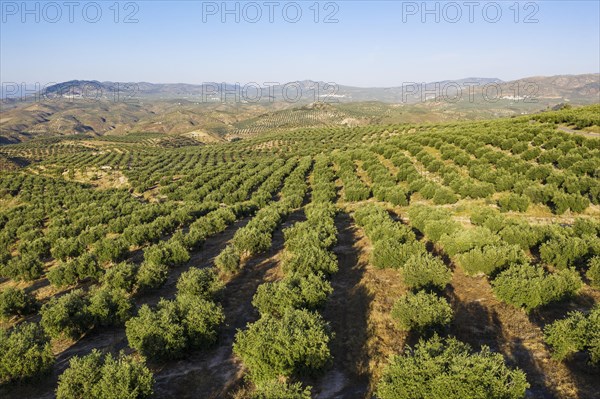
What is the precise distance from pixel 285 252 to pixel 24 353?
49.0ft

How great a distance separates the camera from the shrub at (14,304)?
62.1 ft

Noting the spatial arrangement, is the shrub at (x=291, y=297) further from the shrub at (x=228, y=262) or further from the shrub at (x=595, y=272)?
the shrub at (x=595, y=272)

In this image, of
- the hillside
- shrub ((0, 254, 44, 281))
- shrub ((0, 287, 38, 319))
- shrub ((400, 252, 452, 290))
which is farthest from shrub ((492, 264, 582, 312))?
shrub ((0, 254, 44, 281))

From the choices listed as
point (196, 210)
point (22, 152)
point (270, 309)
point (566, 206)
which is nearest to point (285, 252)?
point (270, 309)

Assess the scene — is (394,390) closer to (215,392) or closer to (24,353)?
(215,392)

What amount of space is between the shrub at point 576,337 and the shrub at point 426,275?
4936 mm

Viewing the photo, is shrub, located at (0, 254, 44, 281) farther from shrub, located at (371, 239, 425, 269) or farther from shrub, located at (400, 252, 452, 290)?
shrub, located at (400, 252, 452, 290)

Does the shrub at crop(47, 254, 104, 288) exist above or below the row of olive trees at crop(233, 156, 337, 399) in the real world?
below

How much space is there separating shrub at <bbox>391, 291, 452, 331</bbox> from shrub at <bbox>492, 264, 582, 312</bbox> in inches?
127

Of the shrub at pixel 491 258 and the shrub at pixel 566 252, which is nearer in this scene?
the shrub at pixel 491 258

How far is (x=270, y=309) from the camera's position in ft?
49.8

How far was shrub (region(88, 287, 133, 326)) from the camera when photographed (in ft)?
53.5

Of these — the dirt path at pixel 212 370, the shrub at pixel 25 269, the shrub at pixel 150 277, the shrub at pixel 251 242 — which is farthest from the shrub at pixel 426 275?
the shrub at pixel 25 269

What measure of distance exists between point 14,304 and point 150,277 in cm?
739
